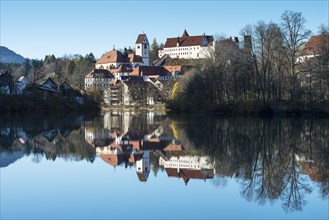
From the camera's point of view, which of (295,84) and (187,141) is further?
A: (295,84)

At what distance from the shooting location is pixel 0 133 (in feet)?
118

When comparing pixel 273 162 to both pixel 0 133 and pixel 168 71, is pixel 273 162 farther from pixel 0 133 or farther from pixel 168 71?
pixel 168 71

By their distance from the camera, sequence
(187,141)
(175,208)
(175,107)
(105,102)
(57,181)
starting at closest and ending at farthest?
(175,208) → (57,181) → (187,141) → (175,107) → (105,102)

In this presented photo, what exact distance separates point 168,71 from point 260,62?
218 ft

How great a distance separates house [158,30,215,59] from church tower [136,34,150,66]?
8.63 meters

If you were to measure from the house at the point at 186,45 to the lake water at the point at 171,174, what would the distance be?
120827 millimetres

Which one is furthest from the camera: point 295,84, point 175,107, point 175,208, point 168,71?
point 168,71

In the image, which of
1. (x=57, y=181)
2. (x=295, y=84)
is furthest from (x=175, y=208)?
(x=295, y=84)

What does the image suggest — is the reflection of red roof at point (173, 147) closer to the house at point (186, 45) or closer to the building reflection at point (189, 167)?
the building reflection at point (189, 167)

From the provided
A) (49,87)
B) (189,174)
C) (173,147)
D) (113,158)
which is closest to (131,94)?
(49,87)

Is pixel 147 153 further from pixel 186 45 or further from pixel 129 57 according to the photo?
pixel 186 45

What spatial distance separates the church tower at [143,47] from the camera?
152 metres

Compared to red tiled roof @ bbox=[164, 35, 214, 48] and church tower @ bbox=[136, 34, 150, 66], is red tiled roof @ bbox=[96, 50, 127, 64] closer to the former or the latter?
church tower @ bbox=[136, 34, 150, 66]

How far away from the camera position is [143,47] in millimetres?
152125
